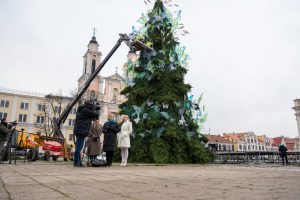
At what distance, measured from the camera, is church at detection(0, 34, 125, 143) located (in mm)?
50625

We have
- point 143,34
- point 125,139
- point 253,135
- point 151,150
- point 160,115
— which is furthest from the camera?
point 253,135

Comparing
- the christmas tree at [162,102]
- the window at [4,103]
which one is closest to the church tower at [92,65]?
the window at [4,103]

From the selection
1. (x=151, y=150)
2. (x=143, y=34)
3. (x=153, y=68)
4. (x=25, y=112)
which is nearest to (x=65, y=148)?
(x=151, y=150)

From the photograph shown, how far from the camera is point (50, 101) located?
51.2m

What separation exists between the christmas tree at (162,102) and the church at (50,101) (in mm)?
32775

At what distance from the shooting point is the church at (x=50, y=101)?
50.6 m

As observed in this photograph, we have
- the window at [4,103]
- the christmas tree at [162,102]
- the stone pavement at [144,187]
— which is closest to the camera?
the stone pavement at [144,187]

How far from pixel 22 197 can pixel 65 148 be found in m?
13.7

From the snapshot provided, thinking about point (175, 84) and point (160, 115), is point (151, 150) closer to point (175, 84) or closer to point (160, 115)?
point (160, 115)

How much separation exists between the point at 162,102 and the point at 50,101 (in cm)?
4383

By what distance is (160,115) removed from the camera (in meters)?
12.5

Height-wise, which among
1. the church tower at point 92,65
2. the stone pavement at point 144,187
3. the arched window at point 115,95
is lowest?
the stone pavement at point 144,187

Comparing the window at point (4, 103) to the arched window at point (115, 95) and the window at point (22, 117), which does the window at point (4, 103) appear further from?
the arched window at point (115, 95)

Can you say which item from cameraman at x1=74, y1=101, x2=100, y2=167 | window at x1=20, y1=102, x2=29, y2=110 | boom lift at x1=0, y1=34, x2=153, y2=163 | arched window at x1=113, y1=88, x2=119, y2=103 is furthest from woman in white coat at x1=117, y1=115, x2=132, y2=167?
arched window at x1=113, y1=88, x2=119, y2=103
